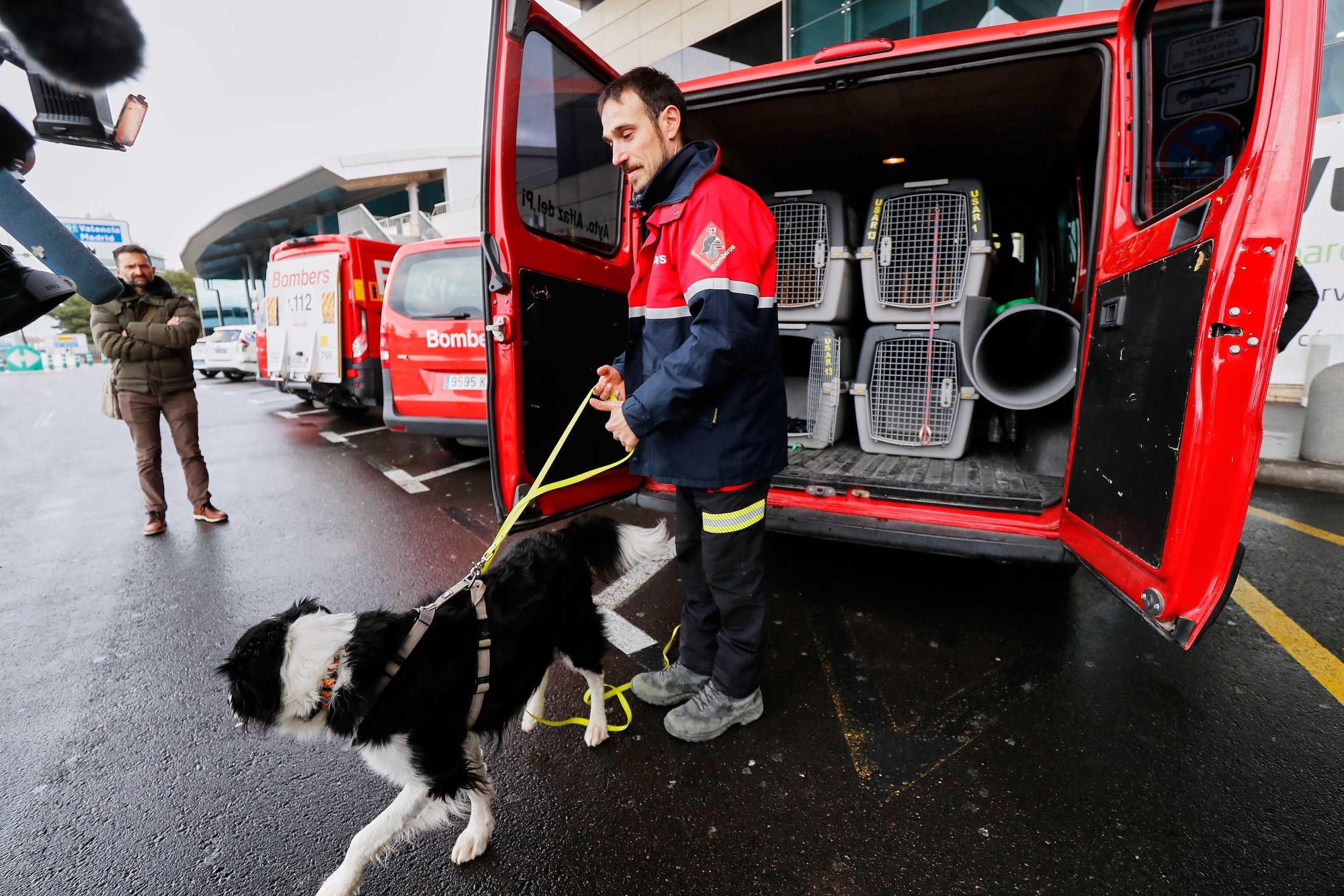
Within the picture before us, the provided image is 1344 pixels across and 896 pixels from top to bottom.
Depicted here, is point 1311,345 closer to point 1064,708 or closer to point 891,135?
point 891,135

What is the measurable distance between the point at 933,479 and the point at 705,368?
192 centimetres

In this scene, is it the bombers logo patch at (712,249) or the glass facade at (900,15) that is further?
the glass facade at (900,15)

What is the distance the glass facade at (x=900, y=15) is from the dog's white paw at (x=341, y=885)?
32.5 ft

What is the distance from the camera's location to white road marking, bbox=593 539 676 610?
319 centimetres

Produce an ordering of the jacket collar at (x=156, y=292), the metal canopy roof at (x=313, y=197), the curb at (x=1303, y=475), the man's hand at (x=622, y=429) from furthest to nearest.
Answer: the metal canopy roof at (x=313, y=197)
the curb at (x=1303, y=475)
the jacket collar at (x=156, y=292)
the man's hand at (x=622, y=429)

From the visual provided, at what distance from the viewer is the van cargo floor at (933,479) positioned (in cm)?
258

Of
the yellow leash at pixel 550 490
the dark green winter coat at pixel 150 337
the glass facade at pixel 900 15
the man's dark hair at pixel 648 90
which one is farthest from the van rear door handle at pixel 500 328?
the glass facade at pixel 900 15

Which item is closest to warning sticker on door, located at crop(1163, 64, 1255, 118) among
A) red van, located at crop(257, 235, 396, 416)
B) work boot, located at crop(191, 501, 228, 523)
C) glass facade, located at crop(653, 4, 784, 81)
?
work boot, located at crop(191, 501, 228, 523)

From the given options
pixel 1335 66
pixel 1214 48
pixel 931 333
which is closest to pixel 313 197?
pixel 931 333

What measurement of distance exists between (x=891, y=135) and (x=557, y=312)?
2.59 meters

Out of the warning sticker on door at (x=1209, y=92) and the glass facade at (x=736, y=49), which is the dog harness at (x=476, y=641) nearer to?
the warning sticker on door at (x=1209, y=92)

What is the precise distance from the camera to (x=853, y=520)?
2674mm

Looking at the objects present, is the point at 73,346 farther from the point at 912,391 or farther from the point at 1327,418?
the point at 1327,418

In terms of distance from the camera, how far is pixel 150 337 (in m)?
3.98
